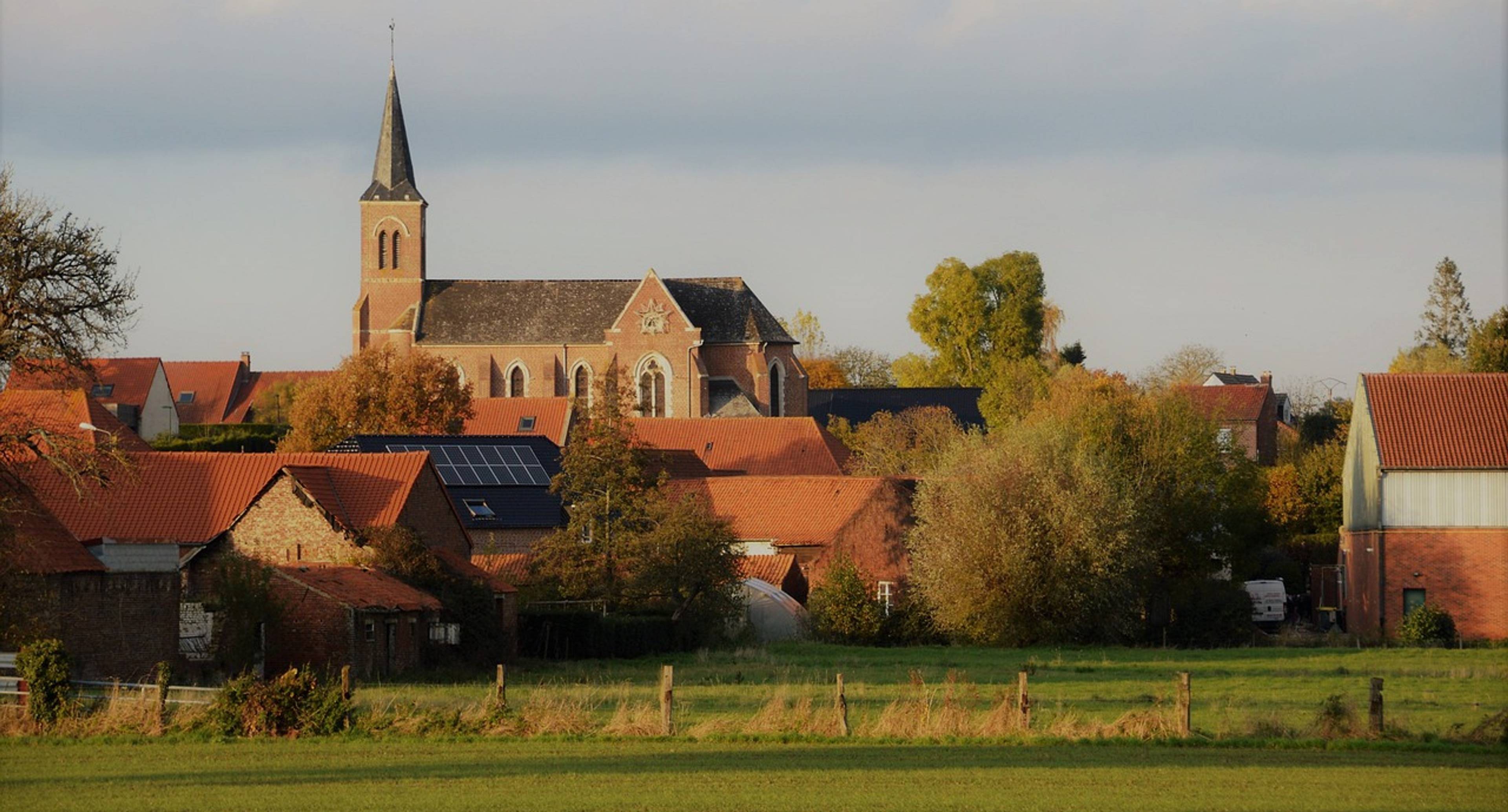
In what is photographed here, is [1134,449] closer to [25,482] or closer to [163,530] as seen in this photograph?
[163,530]

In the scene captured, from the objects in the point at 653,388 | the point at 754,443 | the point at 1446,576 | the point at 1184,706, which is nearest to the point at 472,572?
the point at 1184,706

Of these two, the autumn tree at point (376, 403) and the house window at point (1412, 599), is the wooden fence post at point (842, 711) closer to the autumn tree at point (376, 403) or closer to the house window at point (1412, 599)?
the house window at point (1412, 599)

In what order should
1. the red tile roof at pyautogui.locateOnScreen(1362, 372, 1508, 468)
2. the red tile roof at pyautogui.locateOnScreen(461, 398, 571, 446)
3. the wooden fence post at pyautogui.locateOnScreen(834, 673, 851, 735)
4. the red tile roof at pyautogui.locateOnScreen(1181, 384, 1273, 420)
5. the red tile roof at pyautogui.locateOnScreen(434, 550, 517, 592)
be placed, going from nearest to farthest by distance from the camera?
the wooden fence post at pyautogui.locateOnScreen(834, 673, 851, 735)
the red tile roof at pyautogui.locateOnScreen(434, 550, 517, 592)
the red tile roof at pyautogui.locateOnScreen(1362, 372, 1508, 468)
the red tile roof at pyautogui.locateOnScreen(461, 398, 571, 446)
the red tile roof at pyautogui.locateOnScreen(1181, 384, 1273, 420)

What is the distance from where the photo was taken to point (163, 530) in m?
43.4

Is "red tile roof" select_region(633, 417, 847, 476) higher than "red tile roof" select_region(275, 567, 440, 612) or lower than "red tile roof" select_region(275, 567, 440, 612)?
higher

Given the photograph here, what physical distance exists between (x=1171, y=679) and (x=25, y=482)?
69.6ft

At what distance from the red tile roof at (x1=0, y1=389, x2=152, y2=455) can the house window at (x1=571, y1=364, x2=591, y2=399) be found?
3250cm

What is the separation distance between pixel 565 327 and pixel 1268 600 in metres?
51.6

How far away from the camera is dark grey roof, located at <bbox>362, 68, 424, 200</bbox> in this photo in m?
106

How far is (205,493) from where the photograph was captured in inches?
1751

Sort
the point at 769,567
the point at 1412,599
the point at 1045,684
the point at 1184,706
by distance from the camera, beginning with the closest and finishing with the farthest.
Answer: the point at 1184,706 → the point at 1045,684 → the point at 1412,599 → the point at 769,567

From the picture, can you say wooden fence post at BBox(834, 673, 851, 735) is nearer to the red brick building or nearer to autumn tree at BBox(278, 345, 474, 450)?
the red brick building

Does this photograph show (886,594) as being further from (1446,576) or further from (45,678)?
(45,678)

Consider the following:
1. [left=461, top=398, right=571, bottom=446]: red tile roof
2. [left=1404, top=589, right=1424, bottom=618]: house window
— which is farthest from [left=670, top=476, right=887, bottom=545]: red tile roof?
[left=461, top=398, right=571, bottom=446]: red tile roof
